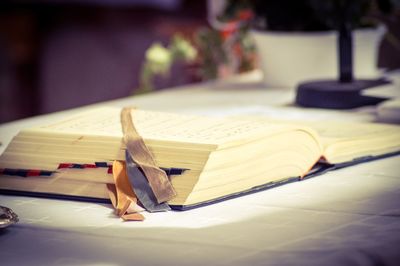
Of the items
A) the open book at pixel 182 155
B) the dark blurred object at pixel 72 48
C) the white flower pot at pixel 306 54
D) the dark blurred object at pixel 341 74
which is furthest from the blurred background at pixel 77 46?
the open book at pixel 182 155

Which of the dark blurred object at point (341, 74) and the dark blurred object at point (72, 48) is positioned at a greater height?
the dark blurred object at point (341, 74)

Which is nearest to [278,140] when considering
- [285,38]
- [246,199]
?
[246,199]

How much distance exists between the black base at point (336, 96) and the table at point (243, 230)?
50 centimetres

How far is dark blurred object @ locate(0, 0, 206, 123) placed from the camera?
4570mm

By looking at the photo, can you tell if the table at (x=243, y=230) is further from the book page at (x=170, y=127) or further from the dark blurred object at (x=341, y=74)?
the dark blurred object at (x=341, y=74)

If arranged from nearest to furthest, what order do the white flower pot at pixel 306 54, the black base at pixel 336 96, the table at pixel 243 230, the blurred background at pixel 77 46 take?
the table at pixel 243 230
the black base at pixel 336 96
the white flower pot at pixel 306 54
the blurred background at pixel 77 46

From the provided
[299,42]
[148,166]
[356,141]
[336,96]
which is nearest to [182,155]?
[148,166]

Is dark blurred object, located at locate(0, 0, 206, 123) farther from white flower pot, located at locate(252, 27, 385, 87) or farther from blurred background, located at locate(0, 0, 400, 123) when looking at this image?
white flower pot, located at locate(252, 27, 385, 87)

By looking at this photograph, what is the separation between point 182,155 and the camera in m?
1.03

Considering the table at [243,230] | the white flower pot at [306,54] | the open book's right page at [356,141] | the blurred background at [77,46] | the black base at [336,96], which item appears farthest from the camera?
the blurred background at [77,46]

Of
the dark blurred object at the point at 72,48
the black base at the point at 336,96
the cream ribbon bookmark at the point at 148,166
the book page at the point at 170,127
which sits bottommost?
the dark blurred object at the point at 72,48

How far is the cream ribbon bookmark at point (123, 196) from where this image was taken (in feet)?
3.26

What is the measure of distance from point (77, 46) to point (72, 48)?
0.04 metres

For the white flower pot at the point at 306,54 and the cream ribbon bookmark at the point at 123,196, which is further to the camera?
the white flower pot at the point at 306,54
